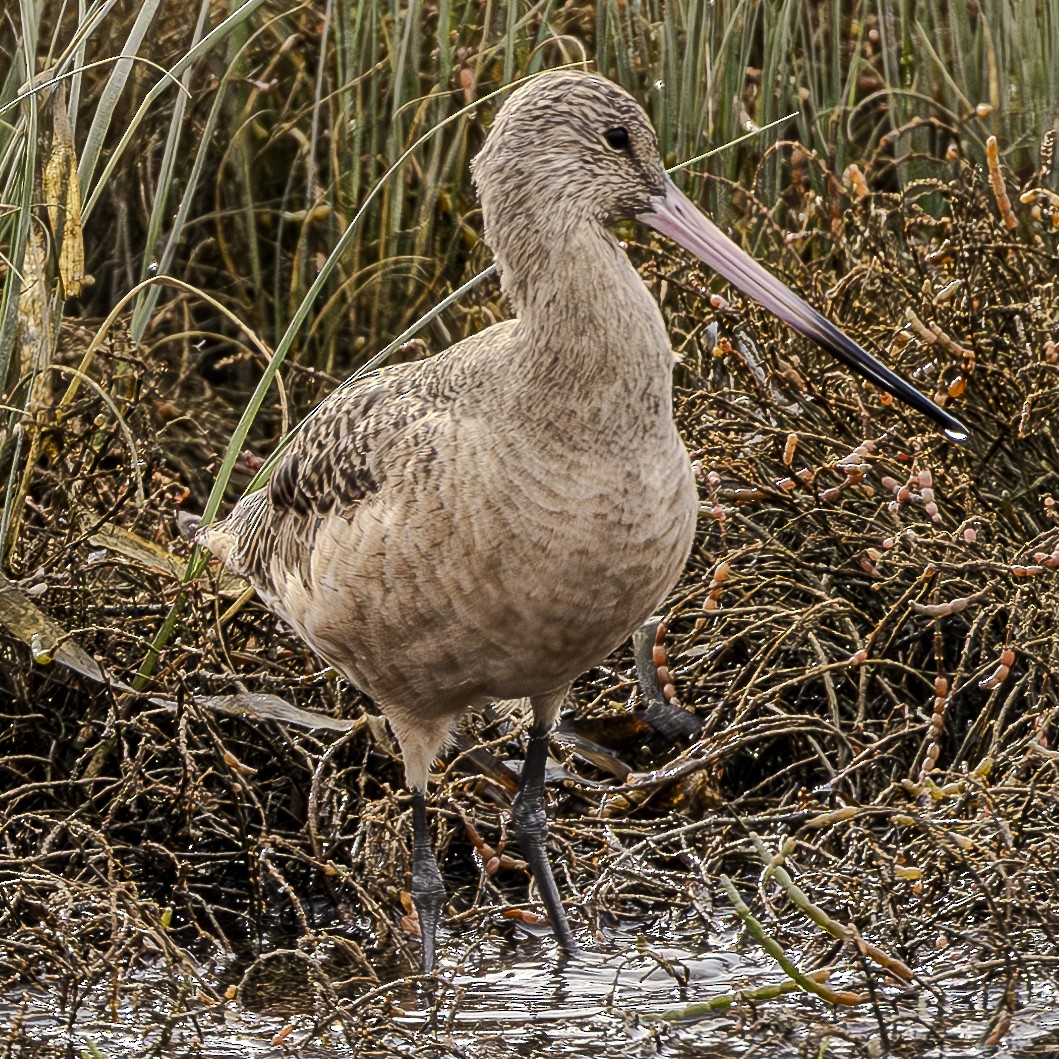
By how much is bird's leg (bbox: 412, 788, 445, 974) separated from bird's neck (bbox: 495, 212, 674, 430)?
1095 mm

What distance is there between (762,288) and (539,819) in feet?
4.39

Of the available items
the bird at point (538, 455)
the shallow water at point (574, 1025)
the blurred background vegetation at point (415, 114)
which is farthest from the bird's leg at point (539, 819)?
the blurred background vegetation at point (415, 114)

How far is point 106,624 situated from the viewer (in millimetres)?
4926

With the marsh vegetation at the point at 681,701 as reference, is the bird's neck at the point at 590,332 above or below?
above

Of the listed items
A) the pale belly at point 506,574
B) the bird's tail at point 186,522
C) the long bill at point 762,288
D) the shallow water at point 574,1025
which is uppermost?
the long bill at point 762,288

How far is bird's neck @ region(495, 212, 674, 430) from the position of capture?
151 inches

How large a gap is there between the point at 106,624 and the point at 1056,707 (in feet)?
7.69

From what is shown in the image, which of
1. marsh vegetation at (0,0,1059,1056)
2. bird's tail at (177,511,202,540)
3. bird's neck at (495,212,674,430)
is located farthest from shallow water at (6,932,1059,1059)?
bird's tail at (177,511,202,540)

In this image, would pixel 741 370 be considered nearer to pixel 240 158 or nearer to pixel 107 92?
pixel 107 92

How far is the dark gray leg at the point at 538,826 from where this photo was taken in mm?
4418

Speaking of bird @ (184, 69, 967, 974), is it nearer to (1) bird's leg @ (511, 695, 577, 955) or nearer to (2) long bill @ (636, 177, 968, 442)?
(2) long bill @ (636, 177, 968, 442)

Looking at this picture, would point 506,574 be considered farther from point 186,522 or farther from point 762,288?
point 186,522

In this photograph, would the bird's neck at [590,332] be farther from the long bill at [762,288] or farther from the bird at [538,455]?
the long bill at [762,288]

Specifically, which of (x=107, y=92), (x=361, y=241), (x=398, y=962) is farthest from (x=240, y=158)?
(x=398, y=962)
